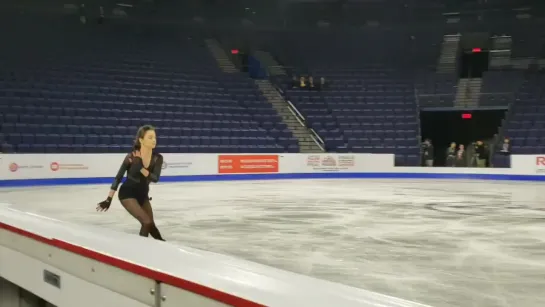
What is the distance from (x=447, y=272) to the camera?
14.7ft

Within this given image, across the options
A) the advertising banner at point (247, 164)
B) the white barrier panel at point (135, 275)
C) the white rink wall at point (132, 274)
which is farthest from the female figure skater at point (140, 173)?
the advertising banner at point (247, 164)

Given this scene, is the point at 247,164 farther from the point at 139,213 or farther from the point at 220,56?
the point at 139,213

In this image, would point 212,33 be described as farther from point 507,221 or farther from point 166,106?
point 507,221

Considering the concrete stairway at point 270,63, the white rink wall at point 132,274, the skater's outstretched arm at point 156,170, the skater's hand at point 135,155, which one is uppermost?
the concrete stairway at point 270,63

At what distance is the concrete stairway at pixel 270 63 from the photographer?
27.5 m

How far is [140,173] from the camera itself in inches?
195

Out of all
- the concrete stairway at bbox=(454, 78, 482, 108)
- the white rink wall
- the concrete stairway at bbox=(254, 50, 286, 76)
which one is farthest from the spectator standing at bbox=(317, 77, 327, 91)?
the white rink wall

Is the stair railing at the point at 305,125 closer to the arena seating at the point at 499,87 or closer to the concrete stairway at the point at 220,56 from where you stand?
the concrete stairway at the point at 220,56

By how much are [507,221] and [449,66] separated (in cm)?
2050

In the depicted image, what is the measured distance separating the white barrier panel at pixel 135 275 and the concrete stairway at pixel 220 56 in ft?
78.9

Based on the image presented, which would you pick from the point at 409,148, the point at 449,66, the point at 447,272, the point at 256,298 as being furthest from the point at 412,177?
the point at 256,298

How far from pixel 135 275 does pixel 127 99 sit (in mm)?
19454

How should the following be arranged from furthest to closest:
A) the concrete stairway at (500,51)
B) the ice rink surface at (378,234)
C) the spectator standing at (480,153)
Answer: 1. the concrete stairway at (500,51)
2. the spectator standing at (480,153)
3. the ice rink surface at (378,234)

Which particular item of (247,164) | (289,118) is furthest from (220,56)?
(247,164)
